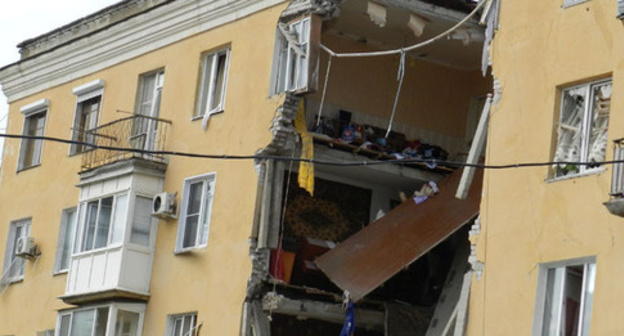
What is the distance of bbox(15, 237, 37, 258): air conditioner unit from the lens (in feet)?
125

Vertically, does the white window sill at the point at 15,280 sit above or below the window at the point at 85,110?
below

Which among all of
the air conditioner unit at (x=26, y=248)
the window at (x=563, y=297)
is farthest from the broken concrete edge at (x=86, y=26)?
the window at (x=563, y=297)

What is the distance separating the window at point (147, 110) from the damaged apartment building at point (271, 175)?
49mm

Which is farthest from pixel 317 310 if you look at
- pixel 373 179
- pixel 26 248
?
pixel 26 248

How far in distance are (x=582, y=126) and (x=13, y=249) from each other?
18831 millimetres

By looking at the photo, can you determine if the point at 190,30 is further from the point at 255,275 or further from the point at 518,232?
the point at 518,232

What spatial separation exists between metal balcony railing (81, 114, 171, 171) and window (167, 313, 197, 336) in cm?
358

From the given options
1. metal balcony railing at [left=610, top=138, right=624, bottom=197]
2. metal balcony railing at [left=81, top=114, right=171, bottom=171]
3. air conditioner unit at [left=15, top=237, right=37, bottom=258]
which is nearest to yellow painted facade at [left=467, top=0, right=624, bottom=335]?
metal balcony railing at [left=610, top=138, right=624, bottom=197]

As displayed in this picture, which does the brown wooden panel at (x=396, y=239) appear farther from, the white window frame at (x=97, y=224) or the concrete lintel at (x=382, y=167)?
the white window frame at (x=97, y=224)

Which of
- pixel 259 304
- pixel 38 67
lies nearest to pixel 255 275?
pixel 259 304

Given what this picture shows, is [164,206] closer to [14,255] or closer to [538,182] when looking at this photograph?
[14,255]

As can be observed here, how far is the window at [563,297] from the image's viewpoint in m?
24.5

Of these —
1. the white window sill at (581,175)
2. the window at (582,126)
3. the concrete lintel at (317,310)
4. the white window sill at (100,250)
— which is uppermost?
the window at (582,126)

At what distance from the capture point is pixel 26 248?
125 ft
